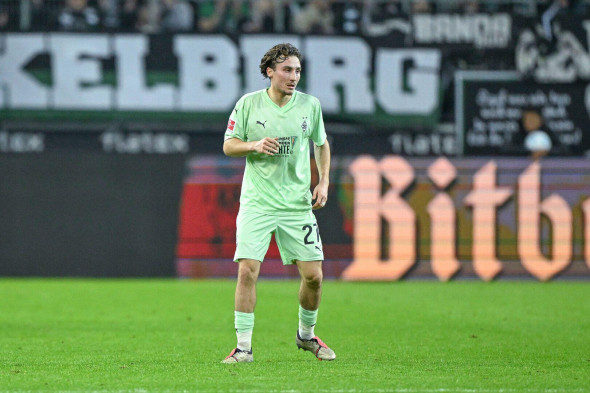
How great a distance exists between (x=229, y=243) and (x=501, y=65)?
635 centimetres

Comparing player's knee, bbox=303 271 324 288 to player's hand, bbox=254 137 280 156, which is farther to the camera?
player's knee, bbox=303 271 324 288

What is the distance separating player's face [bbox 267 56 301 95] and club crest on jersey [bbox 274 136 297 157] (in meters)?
0.33

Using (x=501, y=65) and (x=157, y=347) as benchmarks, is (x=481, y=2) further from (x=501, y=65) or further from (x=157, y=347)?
(x=157, y=347)

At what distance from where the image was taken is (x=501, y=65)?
66.1 feet

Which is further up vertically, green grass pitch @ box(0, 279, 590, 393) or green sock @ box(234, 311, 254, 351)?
green sock @ box(234, 311, 254, 351)

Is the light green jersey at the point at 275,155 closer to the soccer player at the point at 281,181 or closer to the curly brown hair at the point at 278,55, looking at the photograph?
the soccer player at the point at 281,181

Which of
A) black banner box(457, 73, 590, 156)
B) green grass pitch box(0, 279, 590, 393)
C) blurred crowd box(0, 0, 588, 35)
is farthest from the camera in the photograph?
blurred crowd box(0, 0, 588, 35)

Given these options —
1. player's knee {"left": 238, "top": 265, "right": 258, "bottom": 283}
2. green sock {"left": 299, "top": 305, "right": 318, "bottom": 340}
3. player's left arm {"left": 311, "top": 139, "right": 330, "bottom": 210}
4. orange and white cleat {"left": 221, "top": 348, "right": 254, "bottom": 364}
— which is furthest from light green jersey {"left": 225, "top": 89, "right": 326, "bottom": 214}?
orange and white cleat {"left": 221, "top": 348, "right": 254, "bottom": 364}

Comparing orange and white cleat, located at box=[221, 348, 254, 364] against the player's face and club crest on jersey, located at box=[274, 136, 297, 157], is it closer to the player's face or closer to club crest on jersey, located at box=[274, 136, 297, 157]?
club crest on jersey, located at box=[274, 136, 297, 157]

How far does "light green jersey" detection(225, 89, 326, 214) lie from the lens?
788cm

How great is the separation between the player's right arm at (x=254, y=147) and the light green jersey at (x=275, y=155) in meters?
0.12

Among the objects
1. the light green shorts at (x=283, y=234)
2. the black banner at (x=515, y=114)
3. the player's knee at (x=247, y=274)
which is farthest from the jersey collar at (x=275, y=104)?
the black banner at (x=515, y=114)

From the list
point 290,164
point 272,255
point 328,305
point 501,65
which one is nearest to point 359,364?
point 290,164

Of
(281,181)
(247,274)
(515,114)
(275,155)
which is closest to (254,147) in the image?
(275,155)
